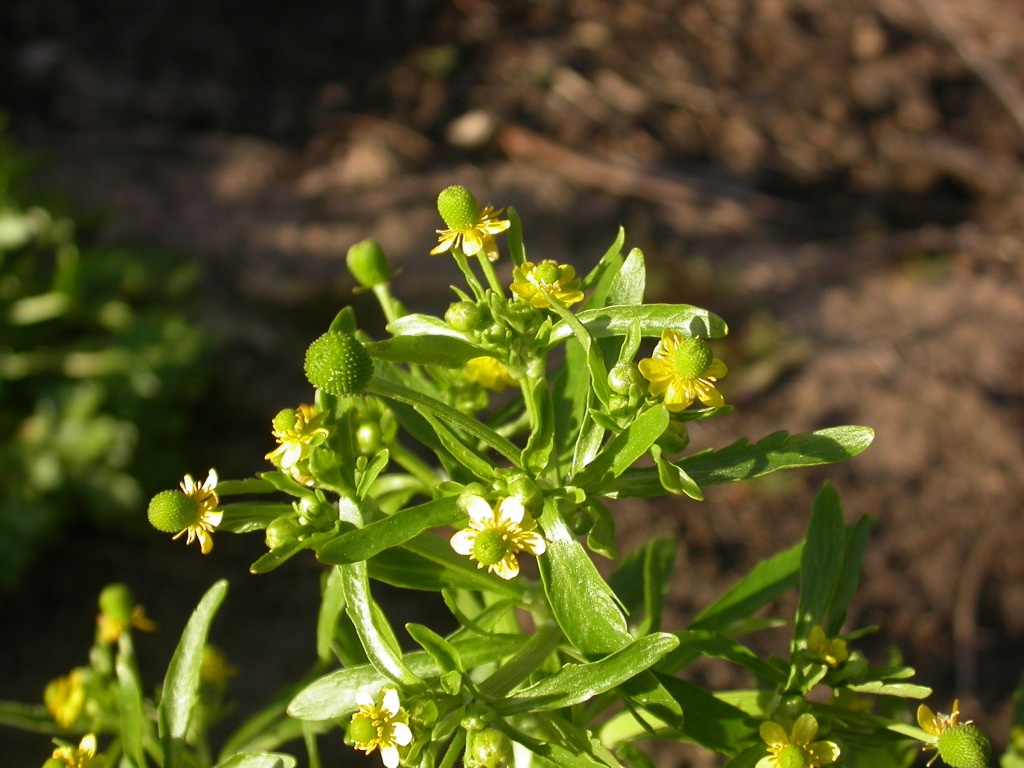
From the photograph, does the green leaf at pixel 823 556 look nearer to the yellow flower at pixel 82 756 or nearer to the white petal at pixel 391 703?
the white petal at pixel 391 703

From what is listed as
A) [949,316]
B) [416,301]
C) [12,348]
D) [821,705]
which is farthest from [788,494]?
[12,348]

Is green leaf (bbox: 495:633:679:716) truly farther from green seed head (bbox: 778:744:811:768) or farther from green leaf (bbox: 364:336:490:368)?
green leaf (bbox: 364:336:490:368)

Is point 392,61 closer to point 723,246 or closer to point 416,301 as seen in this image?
point 416,301

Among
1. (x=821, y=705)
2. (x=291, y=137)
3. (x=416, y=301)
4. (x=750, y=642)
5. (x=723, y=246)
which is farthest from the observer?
(x=291, y=137)

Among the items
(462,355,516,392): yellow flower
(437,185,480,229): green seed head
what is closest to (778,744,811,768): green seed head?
(462,355,516,392): yellow flower

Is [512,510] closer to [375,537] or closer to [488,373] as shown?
[375,537]

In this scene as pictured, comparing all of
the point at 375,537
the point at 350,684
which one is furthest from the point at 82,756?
the point at 375,537
